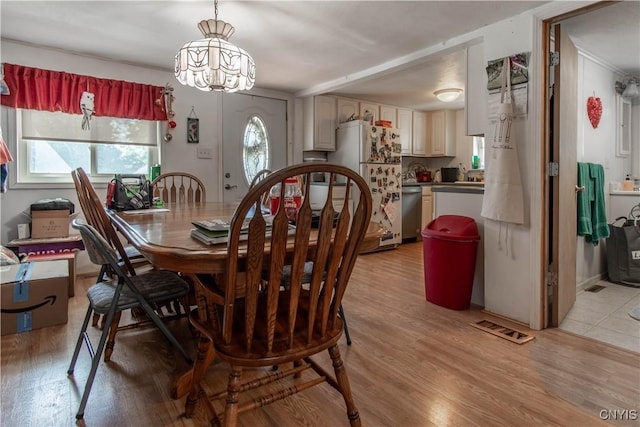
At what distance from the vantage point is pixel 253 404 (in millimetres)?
1176

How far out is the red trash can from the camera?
8.13 feet

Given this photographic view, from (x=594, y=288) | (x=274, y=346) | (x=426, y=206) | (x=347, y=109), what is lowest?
(x=594, y=288)

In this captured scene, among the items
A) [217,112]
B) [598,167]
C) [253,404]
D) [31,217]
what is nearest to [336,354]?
[253,404]

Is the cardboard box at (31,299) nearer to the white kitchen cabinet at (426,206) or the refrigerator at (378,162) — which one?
the refrigerator at (378,162)

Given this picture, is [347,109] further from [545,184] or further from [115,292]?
[115,292]

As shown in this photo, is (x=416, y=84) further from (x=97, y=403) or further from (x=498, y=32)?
(x=97, y=403)

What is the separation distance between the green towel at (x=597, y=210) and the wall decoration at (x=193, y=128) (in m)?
3.74

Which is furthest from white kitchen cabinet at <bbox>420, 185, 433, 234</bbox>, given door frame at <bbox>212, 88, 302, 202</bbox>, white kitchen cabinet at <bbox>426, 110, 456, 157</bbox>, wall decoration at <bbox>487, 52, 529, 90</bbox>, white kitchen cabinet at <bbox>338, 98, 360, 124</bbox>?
wall decoration at <bbox>487, 52, 529, 90</bbox>

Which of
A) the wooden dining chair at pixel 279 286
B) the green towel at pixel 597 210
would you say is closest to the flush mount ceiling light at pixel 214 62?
the wooden dining chair at pixel 279 286

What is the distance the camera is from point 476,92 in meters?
2.57

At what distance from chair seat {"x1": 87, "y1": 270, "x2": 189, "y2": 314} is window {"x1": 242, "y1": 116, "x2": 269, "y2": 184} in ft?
9.04

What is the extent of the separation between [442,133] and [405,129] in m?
0.64

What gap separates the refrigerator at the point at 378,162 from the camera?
4422 mm

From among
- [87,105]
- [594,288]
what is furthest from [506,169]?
[87,105]
